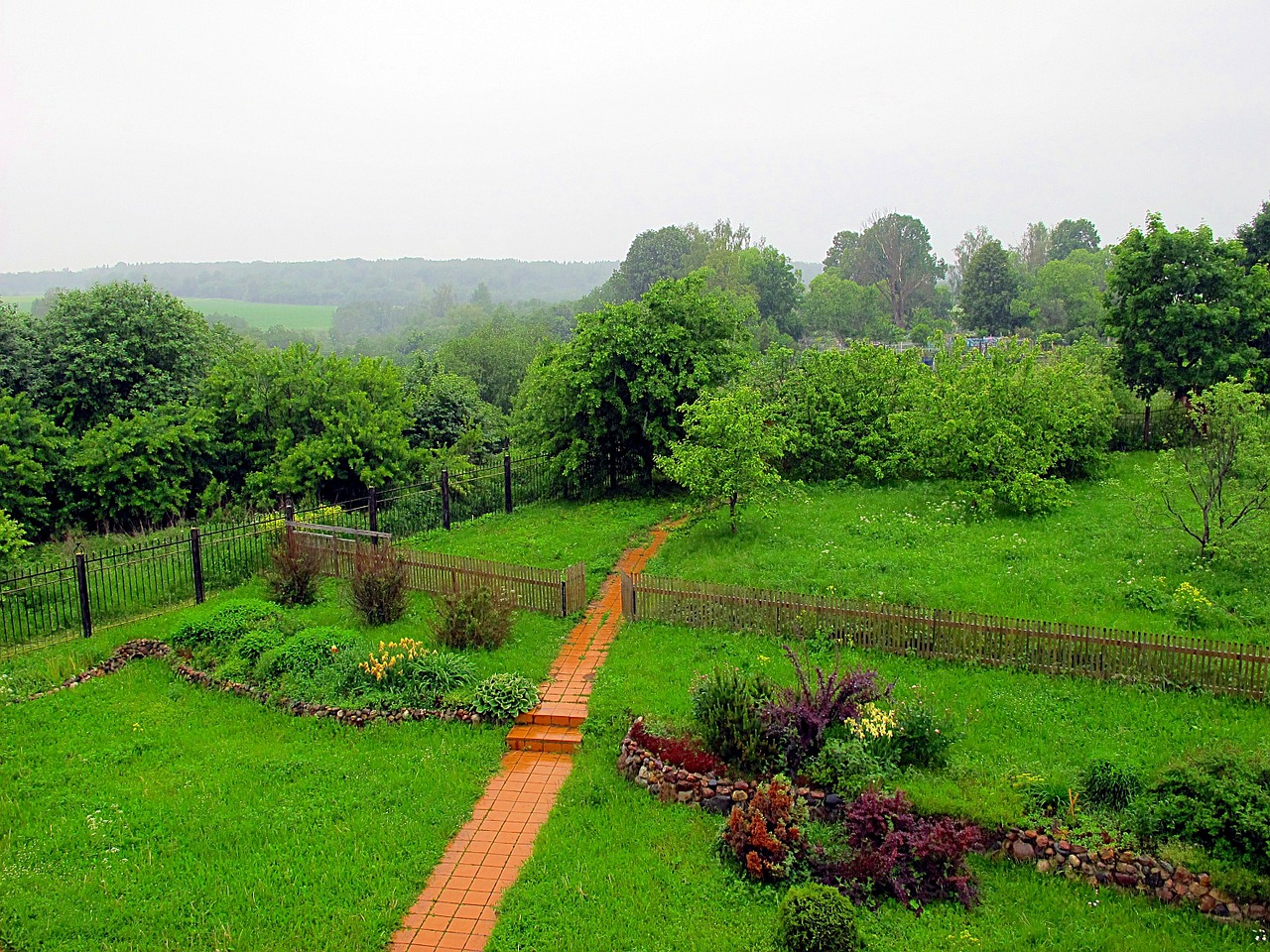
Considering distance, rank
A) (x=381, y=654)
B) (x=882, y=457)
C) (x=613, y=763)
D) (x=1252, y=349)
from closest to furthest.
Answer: (x=613, y=763) → (x=381, y=654) → (x=882, y=457) → (x=1252, y=349)

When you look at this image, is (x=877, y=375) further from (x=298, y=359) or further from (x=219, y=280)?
(x=219, y=280)

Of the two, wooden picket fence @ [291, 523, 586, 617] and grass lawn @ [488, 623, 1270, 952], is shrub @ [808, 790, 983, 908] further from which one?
wooden picket fence @ [291, 523, 586, 617]

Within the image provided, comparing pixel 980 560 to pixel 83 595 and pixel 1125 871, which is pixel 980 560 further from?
pixel 83 595

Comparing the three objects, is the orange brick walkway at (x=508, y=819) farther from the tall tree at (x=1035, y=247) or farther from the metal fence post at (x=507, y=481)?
the tall tree at (x=1035, y=247)

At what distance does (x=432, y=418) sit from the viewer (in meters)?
26.7

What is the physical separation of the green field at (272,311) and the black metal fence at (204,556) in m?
131

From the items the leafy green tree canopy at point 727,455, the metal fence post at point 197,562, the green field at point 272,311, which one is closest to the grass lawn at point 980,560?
the leafy green tree canopy at point 727,455

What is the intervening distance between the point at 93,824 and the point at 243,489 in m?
16.2

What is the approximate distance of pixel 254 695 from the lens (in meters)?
11.0

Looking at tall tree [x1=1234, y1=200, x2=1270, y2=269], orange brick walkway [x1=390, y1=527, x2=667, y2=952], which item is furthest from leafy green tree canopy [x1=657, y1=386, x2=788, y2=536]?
tall tree [x1=1234, y1=200, x2=1270, y2=269]

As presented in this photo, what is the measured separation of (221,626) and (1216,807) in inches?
477

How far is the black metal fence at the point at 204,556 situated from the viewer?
14.1 m

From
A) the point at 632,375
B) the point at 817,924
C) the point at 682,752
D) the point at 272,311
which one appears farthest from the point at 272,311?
the point at 817,924

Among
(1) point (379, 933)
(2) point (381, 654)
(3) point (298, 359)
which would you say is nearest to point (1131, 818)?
(1) point (379, 933)
